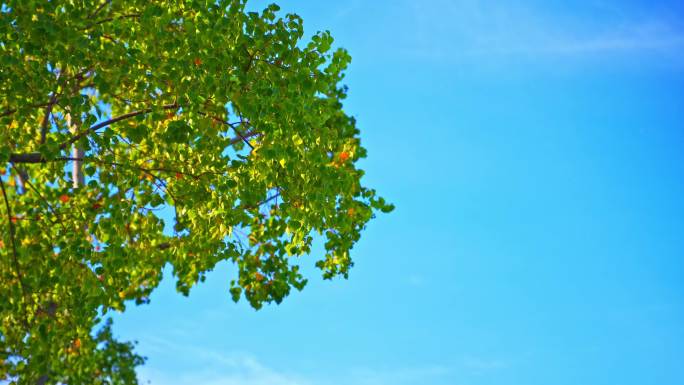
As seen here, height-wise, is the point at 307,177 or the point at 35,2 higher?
the point at 35,2

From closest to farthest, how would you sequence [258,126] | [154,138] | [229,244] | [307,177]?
1. [258,126]
2. [307,177]
3. [229,244]
4. [154,138]

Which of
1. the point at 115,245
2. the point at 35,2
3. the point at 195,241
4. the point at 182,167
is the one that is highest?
the point at 35,2

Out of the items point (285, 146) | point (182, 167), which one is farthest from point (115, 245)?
point (285, 146)

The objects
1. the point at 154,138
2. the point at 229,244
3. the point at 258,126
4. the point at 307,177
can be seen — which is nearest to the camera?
the point at 258,126

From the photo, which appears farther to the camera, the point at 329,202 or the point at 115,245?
the point at 329,202

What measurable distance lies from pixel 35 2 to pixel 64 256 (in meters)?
→ 4.19

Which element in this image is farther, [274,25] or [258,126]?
[274,25]

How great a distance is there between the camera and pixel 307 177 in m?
12.1

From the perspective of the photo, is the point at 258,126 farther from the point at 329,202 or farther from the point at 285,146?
the point at 329,202

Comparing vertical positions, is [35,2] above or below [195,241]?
above

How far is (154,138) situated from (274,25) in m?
3.74

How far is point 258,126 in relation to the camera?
1128cm

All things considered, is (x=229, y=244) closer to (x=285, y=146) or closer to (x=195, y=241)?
(x=195, y=241)

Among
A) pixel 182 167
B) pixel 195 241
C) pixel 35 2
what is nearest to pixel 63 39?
pixel 35 2
